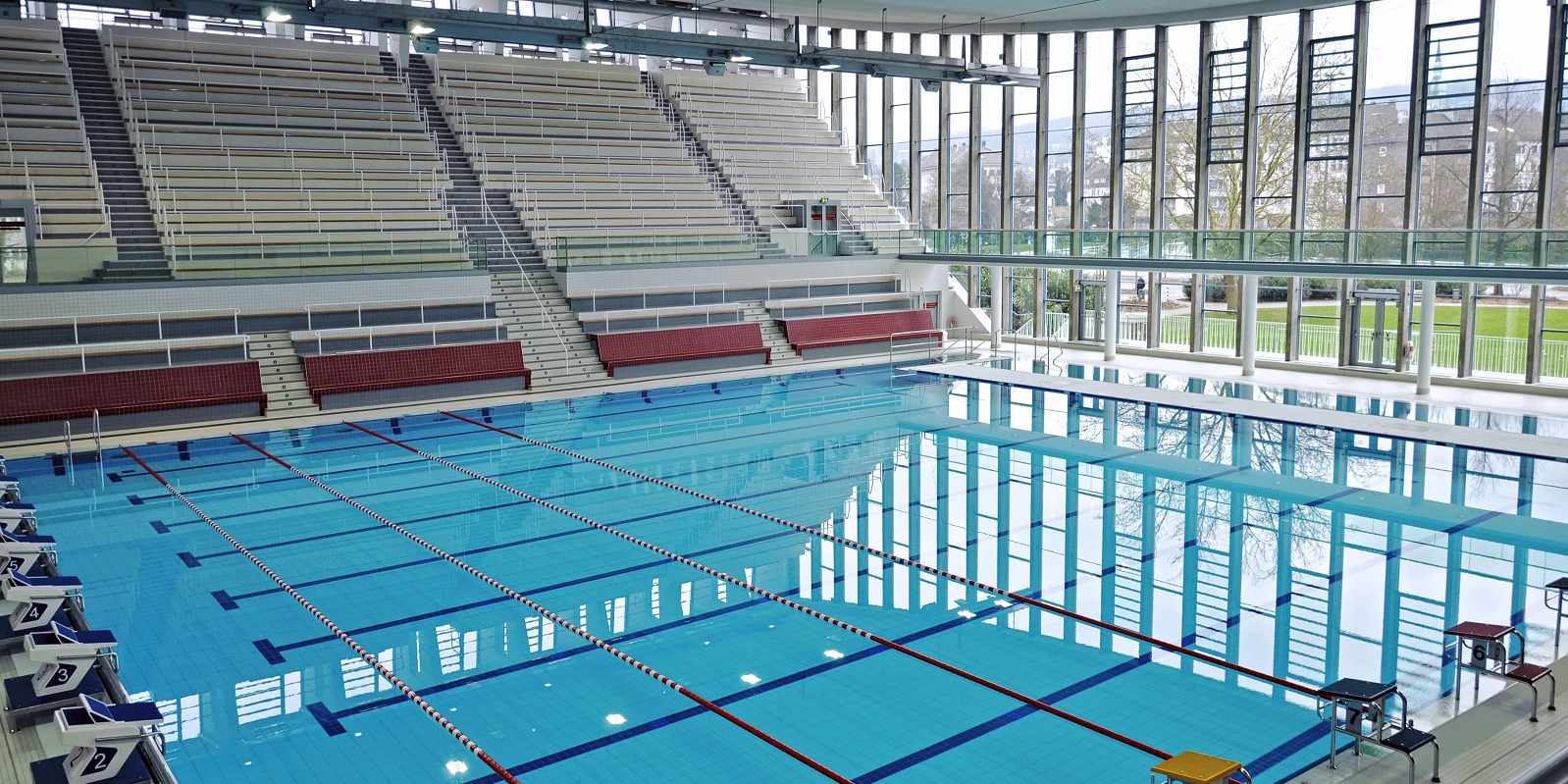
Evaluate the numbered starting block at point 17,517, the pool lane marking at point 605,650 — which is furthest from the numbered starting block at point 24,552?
the pool lane marking at point 605,650

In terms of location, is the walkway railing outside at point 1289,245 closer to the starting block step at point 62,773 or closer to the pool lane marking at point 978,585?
the pool lane marking at point 978,585

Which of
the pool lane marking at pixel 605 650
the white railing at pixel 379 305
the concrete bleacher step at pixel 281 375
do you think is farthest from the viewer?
the white railing at pixel 379 305

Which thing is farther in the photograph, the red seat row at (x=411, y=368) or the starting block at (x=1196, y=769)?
the red seat row at (x=411, y=368)

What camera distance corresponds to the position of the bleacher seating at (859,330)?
23.8m

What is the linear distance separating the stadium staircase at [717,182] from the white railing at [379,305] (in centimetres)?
629

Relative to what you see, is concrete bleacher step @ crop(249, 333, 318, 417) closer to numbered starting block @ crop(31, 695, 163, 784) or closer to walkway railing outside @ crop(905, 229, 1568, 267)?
numbered starting block @ crop(31, 695, 163, 784)

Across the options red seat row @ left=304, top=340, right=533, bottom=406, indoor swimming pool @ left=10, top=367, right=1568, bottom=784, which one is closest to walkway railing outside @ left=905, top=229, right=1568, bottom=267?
indoor swimming pool @ left=10, top=367, right=1568, bottom=784

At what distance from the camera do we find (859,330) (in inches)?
973

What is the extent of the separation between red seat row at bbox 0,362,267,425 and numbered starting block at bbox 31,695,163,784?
11.7m

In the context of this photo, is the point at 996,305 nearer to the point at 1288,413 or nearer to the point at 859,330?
the point at 859,330

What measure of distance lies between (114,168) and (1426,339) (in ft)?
74.9

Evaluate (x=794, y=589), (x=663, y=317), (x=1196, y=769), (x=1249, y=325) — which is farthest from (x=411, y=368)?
(x=1196, y=769)

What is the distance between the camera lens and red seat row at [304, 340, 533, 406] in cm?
1811

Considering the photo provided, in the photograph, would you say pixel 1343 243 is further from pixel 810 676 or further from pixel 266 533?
pixel 266 533
